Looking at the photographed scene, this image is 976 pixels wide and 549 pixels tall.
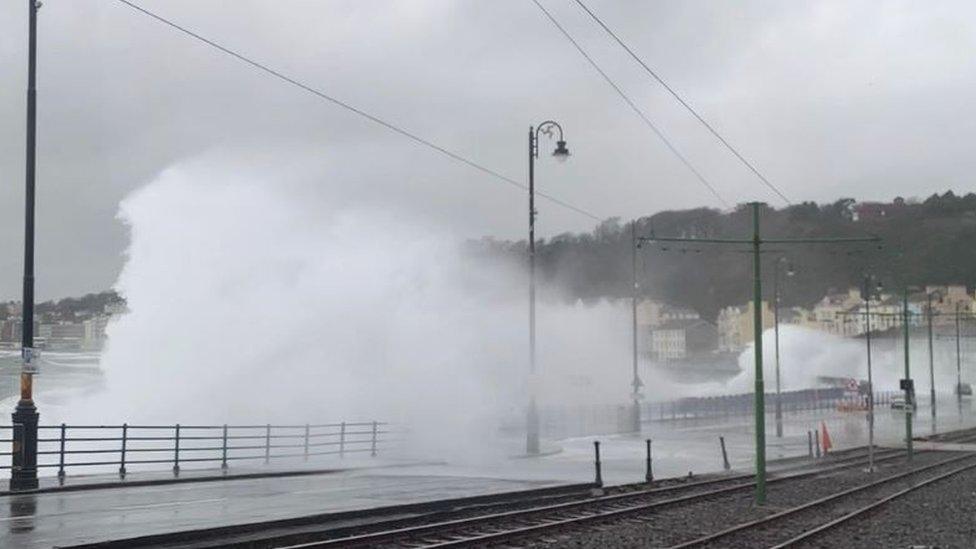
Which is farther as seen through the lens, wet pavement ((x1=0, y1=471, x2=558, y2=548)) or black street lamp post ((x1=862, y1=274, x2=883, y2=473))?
black street lamp post ((x1=862, y1=274, x2=883, y2=473))

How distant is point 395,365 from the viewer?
4606 centimetres

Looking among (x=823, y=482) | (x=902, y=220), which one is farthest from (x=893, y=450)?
(x=823, y=482)

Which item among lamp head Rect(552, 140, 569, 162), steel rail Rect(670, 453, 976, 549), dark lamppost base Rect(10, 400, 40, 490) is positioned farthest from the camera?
lamp head Rect(552, 140, 569, 162)

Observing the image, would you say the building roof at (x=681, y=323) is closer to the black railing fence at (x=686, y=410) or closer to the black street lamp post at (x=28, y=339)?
the black railing fence at (x=686, y=410)

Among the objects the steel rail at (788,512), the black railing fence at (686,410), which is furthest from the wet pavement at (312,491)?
the black railing fence at (686,410)

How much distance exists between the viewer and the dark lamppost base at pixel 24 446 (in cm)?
2120

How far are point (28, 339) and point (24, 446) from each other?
81.3 inches

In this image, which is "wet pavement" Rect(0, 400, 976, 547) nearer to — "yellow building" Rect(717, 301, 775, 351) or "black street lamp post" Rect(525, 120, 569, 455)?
"black street lamp post" Rect(525, 120, 569, 455)

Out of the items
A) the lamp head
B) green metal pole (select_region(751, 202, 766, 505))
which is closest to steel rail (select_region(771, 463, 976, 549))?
green metal pole (select_region(751, 202, 766, 505))

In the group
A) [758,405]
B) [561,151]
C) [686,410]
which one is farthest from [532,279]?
[686,410]

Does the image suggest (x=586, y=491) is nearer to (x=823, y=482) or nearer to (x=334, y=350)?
(x=823, y=482)

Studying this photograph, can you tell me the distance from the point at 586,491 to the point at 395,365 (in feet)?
73.7

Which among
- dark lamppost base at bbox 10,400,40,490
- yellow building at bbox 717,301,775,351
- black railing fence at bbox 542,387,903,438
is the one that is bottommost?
black railing fence at bbox 542,387,903,438

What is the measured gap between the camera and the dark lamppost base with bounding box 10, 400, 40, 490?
69.6ft
